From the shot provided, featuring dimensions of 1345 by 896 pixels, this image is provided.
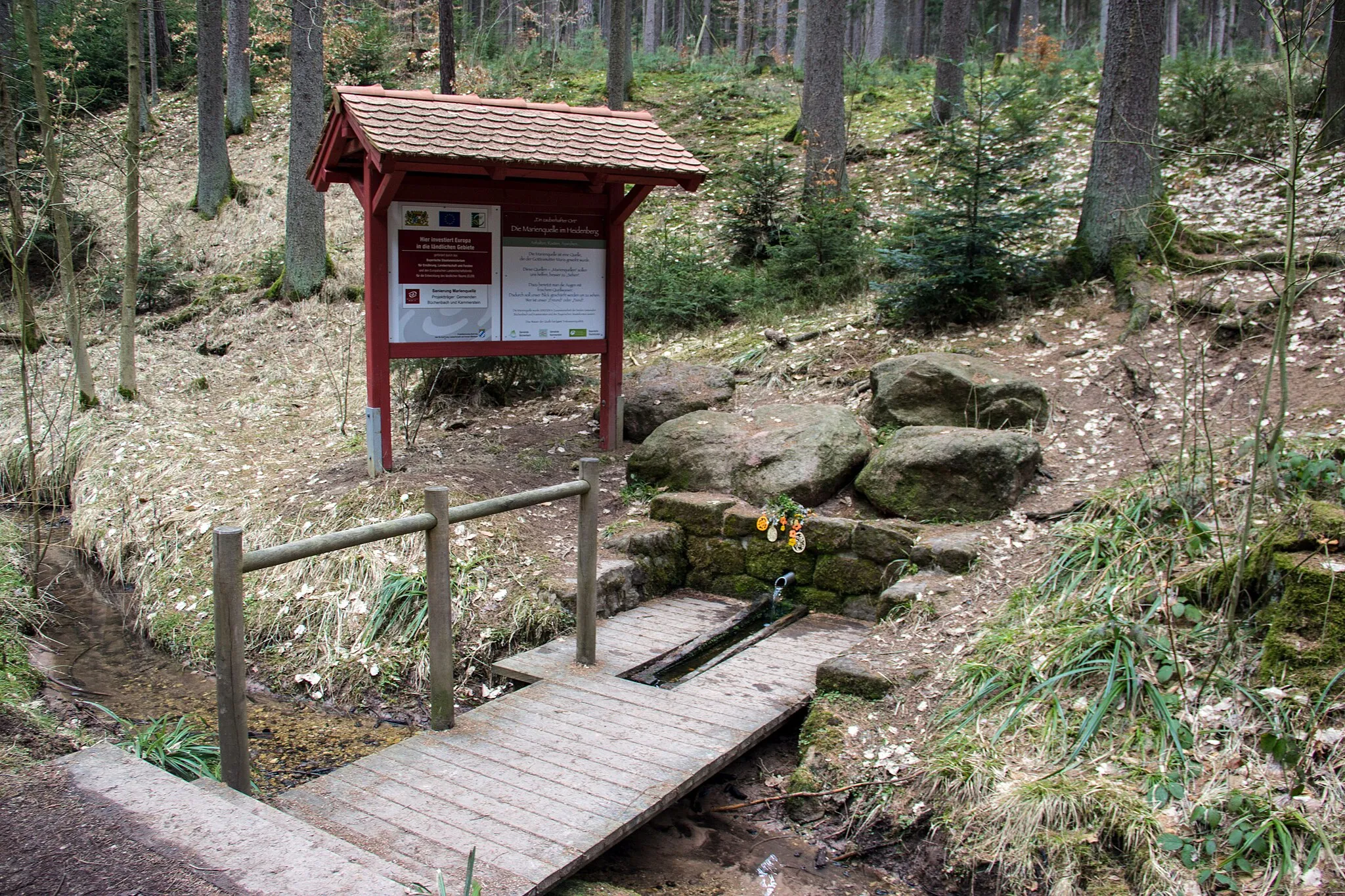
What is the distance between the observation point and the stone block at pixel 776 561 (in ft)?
20.7

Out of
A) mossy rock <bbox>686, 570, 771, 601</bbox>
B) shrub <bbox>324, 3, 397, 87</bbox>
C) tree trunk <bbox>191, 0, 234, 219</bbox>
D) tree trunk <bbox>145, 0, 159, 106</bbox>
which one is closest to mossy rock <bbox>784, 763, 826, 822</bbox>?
mossy rock <bbox>686, 570, 771, 601</bbox>

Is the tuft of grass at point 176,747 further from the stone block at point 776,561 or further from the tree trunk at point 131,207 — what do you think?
the tree trunk at point 131,207

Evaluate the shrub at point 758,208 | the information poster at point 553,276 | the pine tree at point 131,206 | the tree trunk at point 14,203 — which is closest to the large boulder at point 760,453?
the information poster at point 553,276

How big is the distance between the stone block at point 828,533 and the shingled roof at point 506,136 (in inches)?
A: 117

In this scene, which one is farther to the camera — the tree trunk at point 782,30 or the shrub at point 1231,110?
the tree trunk at point 782,30

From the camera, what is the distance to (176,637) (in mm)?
6004

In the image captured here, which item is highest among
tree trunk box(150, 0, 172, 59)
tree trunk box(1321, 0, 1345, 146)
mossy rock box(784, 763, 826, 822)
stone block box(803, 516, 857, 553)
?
tree trunk box(150, 0, 172, 59)

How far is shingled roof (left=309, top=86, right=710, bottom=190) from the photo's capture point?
6367 mm

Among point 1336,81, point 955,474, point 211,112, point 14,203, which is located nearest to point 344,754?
point 955,474

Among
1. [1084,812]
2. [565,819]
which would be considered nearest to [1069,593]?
[1084,812]

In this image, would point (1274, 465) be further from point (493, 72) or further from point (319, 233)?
point (493, 72)

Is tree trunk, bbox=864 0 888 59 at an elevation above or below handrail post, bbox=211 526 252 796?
above

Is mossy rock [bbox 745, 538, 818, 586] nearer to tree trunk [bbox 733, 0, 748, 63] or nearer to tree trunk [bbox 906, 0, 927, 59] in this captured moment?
tree trunk [bbox 733, 0, 748, 63]

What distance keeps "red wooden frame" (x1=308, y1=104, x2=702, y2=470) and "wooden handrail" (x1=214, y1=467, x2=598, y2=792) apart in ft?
8.32
